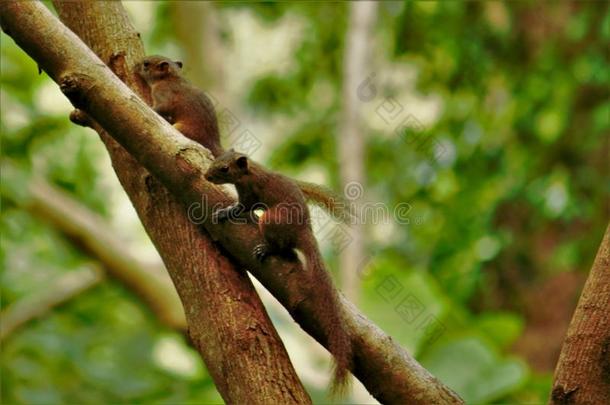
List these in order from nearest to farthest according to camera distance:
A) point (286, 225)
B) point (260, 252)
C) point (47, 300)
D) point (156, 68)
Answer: point (260, 252) < point (286, 225) < point (156, 68) < point (47, 300)

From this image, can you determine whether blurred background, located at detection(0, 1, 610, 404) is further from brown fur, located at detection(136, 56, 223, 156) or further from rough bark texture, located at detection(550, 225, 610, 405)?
rough bark texture, located at detection(550, 225, 610, 405)

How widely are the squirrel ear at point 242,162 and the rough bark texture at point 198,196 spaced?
0.68 meters

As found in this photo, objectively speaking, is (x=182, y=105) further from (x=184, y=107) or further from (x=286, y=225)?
(x=286, y=225)

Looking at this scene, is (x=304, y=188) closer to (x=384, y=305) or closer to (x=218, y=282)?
(x=218, y=282)

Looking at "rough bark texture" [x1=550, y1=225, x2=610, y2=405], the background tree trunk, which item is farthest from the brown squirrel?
"rough bark texture" [x1=550, y1=225, x2=610, y2=405]

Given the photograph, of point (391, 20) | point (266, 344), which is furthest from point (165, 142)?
point (391, 20)

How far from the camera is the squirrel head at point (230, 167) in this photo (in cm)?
265

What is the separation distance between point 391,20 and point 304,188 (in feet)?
15.5

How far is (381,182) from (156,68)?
187 inches

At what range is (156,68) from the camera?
3418 mm

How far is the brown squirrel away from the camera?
2.24 metres

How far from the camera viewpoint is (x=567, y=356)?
220 centimetres

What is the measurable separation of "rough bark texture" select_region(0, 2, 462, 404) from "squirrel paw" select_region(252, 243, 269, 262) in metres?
0.01

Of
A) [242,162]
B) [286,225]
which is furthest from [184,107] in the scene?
[286,225]
